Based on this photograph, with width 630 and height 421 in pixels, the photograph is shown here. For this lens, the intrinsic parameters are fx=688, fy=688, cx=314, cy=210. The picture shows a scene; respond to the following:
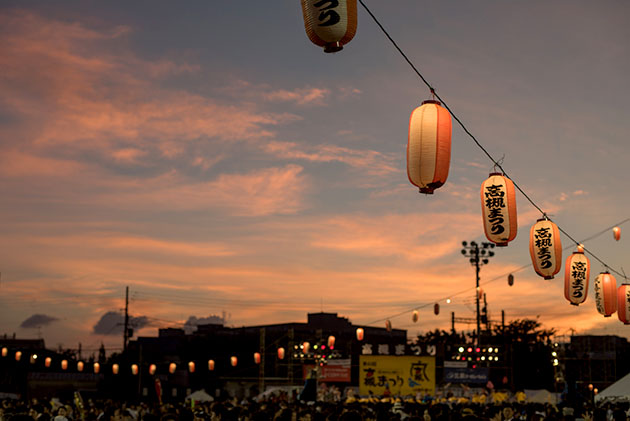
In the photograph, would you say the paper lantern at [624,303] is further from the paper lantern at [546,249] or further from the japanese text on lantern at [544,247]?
the japanese text on lantern at [544,247]

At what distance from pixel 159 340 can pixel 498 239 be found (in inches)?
2145

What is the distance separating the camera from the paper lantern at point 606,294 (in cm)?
1995

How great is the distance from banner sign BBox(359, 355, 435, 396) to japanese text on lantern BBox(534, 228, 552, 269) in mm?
23028

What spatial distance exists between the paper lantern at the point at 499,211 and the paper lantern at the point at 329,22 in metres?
6.81

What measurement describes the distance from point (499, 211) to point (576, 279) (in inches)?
241

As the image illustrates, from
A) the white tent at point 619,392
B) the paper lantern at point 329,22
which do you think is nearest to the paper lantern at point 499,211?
the paper lantern at point 329,22

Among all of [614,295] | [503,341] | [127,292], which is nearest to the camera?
[614,295]

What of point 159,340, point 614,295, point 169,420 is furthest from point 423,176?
point 159,340

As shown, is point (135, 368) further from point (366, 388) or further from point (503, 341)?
point (503, 341)

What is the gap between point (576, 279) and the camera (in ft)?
59.4

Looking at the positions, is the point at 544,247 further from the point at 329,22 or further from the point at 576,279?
the point at 329,22

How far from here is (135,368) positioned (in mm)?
46969

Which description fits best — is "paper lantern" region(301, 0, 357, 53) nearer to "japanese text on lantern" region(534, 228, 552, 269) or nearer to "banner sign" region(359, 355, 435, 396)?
"japanese text on lantern" region(534, 228, 552, 269)

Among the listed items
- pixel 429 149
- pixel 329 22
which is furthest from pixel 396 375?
pixel 329 22
